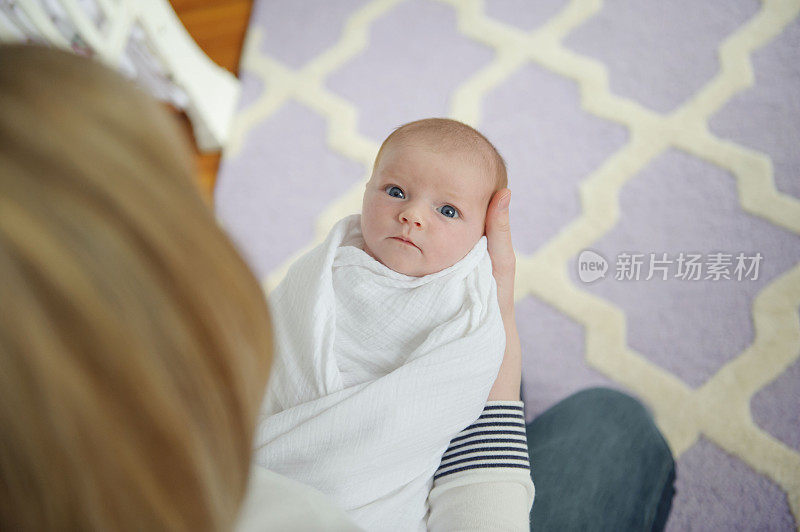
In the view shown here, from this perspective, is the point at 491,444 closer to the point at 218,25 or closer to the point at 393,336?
the point at 393,336

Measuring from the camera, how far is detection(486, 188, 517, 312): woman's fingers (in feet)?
2.50

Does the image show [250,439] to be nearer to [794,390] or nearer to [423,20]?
[794,390]

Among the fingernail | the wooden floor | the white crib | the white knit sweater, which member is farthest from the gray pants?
the wooden floor

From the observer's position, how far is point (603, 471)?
635 mm

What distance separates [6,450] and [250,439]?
0.33 ft

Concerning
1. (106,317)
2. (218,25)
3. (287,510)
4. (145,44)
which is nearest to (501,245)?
(287,510)

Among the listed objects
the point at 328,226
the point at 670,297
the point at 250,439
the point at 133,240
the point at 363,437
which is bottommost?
the point at 670,297

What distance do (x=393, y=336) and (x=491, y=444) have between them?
18 centimetres

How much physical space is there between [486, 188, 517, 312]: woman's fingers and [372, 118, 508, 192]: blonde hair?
4cm

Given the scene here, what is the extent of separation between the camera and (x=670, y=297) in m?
1.06

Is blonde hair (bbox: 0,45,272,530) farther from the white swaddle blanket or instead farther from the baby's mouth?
the baby's mouth

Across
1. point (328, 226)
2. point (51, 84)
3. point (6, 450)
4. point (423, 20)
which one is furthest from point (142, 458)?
point (423, 20)

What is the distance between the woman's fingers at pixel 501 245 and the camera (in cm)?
76

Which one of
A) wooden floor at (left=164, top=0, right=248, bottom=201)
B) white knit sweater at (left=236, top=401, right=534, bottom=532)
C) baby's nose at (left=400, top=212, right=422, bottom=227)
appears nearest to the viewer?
white knit sweater at (left=236, top=401, right=534, bottom=532)
